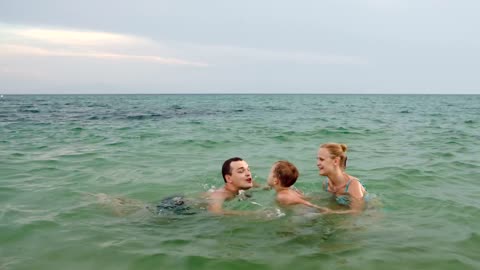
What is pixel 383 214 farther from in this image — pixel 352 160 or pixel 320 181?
pixel 352 160

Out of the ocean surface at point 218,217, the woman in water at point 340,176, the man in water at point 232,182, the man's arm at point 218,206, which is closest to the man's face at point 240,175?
the man in water at point 232,182

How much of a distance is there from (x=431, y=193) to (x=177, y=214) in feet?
15.4

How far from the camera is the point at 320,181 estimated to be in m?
9.07

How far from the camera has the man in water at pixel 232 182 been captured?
6723 mm

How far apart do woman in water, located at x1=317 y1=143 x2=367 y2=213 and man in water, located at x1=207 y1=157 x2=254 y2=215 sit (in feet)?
3.83

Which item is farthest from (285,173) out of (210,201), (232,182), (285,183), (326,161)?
(210,201)

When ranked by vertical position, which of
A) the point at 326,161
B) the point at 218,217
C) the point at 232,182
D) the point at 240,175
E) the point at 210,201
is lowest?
the point at 218,217

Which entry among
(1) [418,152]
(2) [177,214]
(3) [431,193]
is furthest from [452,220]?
(1) [418,152]

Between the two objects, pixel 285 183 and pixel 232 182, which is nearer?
pixel 285 183

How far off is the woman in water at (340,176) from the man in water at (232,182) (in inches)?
45.9

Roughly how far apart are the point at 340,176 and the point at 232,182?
174 centimetres

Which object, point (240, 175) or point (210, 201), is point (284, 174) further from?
point (210, 201)

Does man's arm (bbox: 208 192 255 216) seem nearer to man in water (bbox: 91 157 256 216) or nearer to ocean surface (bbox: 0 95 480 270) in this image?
man in water (bbox: 91 157 256 216)

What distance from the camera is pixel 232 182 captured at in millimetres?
6887
